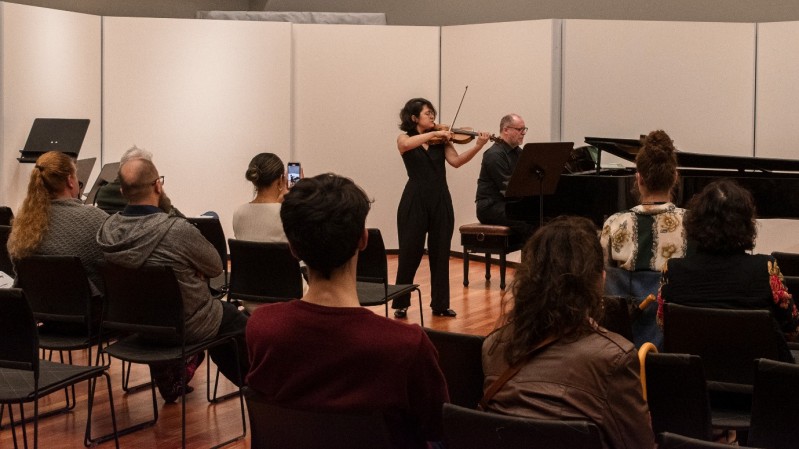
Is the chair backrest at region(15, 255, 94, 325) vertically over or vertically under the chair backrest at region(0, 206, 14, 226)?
under

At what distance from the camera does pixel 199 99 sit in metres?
9.11

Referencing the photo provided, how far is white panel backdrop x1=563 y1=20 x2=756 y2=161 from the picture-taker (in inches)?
344

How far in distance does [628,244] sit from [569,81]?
4875 millimetres

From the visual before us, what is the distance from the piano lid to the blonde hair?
10.6ft

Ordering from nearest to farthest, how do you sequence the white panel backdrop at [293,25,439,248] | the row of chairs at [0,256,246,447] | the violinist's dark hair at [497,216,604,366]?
the violinist's dark hair at [497,216,604,366] < the row of chairs at [0,256,246,447] < the white panel backdrop at [293,25,439,248]

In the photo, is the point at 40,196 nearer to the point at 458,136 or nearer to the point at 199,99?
the point at 458,136

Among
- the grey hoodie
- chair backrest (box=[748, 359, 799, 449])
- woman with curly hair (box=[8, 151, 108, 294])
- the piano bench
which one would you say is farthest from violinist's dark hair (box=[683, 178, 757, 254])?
the piano bench

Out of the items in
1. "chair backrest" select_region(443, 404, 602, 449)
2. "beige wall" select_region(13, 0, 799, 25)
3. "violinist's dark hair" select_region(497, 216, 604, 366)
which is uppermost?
"beige wall" select_region(13, 0, 799, 25)

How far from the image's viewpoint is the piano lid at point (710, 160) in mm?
5988

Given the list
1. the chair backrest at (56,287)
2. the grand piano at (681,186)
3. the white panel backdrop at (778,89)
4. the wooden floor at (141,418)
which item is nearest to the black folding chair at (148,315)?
the chair backrest at (56,287)

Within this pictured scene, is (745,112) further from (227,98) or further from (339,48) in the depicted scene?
(227,98)

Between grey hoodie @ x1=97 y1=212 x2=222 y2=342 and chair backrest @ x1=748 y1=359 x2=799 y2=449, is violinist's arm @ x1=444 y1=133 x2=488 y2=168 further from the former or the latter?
chair backrest @ x1=748 y1=359 x2=799 y2=449

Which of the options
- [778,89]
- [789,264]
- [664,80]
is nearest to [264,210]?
[789,264]

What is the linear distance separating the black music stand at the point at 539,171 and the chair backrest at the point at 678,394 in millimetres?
3147
